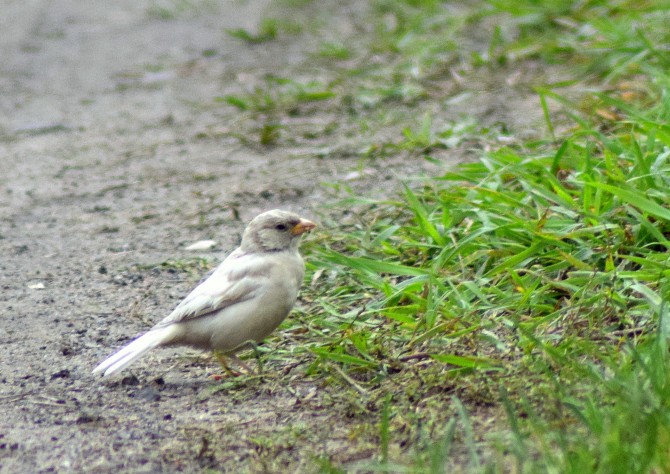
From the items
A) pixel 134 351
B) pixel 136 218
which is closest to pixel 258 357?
pixel 134 351

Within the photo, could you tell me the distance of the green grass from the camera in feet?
9.65

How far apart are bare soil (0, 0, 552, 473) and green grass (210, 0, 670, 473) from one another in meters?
0.23

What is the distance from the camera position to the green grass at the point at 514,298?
9.65 ft

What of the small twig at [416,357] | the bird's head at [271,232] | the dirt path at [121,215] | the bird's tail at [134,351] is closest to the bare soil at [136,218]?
the dirt path at [121,215]

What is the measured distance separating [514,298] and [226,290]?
44.0 inches

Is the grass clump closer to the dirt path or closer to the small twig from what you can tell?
the small twig

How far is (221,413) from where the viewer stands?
361cm

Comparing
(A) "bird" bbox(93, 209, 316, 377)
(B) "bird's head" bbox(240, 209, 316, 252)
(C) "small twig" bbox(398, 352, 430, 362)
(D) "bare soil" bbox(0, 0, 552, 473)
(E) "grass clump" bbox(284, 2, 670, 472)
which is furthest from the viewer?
(B) "bird's head" bbox(240, 209, 316, 252)

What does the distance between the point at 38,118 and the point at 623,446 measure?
6442mm

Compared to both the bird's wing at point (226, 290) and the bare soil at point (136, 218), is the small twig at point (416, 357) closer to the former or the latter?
the bare soil at point (136, 218)

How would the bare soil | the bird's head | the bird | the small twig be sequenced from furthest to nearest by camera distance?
the bird's head < the bird < the small twig < the bare soil

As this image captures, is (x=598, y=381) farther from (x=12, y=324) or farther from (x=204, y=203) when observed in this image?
(x=204, y=203)

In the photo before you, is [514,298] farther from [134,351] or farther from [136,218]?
[136,218]

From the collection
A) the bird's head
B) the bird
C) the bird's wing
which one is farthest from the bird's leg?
the bird's head
